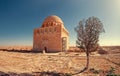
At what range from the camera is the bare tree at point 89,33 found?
16891mm

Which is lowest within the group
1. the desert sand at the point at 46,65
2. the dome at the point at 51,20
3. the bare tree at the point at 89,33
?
the desert sand at the point at 46,65

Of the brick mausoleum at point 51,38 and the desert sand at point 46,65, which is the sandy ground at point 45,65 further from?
the brick mausoleum at point 51,38

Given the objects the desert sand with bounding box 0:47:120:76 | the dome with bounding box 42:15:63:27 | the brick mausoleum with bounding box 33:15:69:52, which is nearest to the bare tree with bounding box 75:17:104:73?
the desert sand with bounding box 0:47:120:76

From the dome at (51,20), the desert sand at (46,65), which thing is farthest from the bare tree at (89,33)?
the dome at (51,20)

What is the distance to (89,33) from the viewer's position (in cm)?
1709

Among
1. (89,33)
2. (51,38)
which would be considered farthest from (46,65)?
(51,38)

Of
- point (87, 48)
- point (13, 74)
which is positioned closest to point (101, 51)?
point (87, 48)

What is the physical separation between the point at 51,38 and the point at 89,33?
2231 cm

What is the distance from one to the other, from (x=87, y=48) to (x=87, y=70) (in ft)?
8.29

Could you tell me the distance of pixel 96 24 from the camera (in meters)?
16.8

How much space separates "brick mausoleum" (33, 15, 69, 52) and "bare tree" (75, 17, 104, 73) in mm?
20210

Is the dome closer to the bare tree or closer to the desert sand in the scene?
the desert sand

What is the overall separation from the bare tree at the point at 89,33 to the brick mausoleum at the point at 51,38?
796 inches

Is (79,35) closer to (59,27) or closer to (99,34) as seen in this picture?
(99,34)
